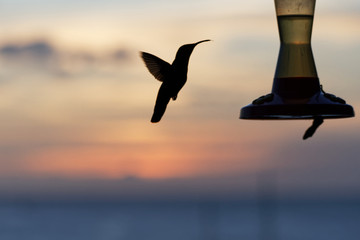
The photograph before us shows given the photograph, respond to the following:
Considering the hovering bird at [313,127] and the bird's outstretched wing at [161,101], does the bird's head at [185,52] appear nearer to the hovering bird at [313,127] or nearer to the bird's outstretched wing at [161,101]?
the bird's outstretched wing at [161,101]

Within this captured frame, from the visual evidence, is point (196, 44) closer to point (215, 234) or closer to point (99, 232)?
point (99, 232)

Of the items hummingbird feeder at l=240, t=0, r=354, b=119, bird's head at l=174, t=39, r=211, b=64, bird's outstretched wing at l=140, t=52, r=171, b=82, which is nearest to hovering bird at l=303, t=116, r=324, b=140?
hummingbird feeder at l=240, t=0, r=354, b=119

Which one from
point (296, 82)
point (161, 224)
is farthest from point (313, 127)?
point (161, 224)

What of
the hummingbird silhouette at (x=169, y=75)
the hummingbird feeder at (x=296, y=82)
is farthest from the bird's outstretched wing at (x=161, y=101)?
the hummingbird feeder at (x=296, y=82)

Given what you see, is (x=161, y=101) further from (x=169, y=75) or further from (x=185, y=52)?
(x=185, y=52)

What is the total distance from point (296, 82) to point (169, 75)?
4.76 ft

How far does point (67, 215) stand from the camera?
96625 millimetres

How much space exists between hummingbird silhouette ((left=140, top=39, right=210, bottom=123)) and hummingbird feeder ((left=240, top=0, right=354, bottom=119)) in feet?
3.12

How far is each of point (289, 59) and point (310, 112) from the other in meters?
0.76

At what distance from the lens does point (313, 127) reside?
19.5 feet

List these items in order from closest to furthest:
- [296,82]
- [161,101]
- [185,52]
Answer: [185,52], [161,101], [296,82]

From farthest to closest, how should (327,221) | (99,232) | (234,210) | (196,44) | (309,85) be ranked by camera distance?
(234,210) → (327,221) → (99,232) → (309,85) → (196,44)

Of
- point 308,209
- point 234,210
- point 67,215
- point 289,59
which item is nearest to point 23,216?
point 67,215

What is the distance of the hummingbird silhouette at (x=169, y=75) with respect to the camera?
4.92 metres
